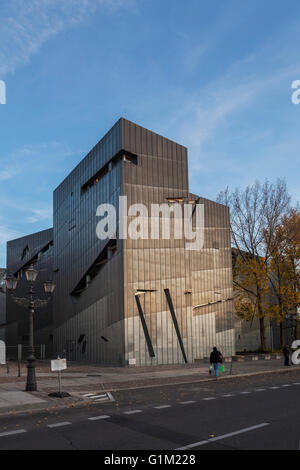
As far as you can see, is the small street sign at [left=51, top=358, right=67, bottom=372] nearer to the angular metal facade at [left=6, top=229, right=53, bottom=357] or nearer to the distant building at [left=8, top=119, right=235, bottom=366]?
the distant building at [left=8, top=119, right=235, bottom=366]

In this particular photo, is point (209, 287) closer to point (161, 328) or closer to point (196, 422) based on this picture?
point (161, 328)

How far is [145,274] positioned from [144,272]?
5.7 inches

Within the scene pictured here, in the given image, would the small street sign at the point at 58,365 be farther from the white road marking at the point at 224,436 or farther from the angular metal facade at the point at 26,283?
the angular metal facade at the point at 26,283

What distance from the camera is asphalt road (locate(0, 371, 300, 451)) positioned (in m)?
7.89

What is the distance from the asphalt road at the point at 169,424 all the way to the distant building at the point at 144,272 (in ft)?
39.2

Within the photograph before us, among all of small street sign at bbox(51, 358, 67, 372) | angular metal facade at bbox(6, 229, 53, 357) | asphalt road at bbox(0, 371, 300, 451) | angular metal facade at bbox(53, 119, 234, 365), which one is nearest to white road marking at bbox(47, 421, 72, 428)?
asphalt road at bbox(0, 371, 300, 451)

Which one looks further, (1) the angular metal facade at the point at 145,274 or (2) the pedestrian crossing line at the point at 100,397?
(1) the angular metal facade at the point at 145,274

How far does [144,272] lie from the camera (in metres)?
27.2

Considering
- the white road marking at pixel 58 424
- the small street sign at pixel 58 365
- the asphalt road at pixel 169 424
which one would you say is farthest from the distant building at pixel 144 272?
the white road marking at pixel 58 424

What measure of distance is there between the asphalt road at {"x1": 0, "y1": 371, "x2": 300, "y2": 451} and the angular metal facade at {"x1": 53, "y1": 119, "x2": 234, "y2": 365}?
11.9 metres

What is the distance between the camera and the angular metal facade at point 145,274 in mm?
26734

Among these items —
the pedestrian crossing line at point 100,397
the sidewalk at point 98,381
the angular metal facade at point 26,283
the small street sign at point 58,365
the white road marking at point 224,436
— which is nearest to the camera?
the white road marking at point 224,436

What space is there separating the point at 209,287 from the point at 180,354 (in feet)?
18.4
